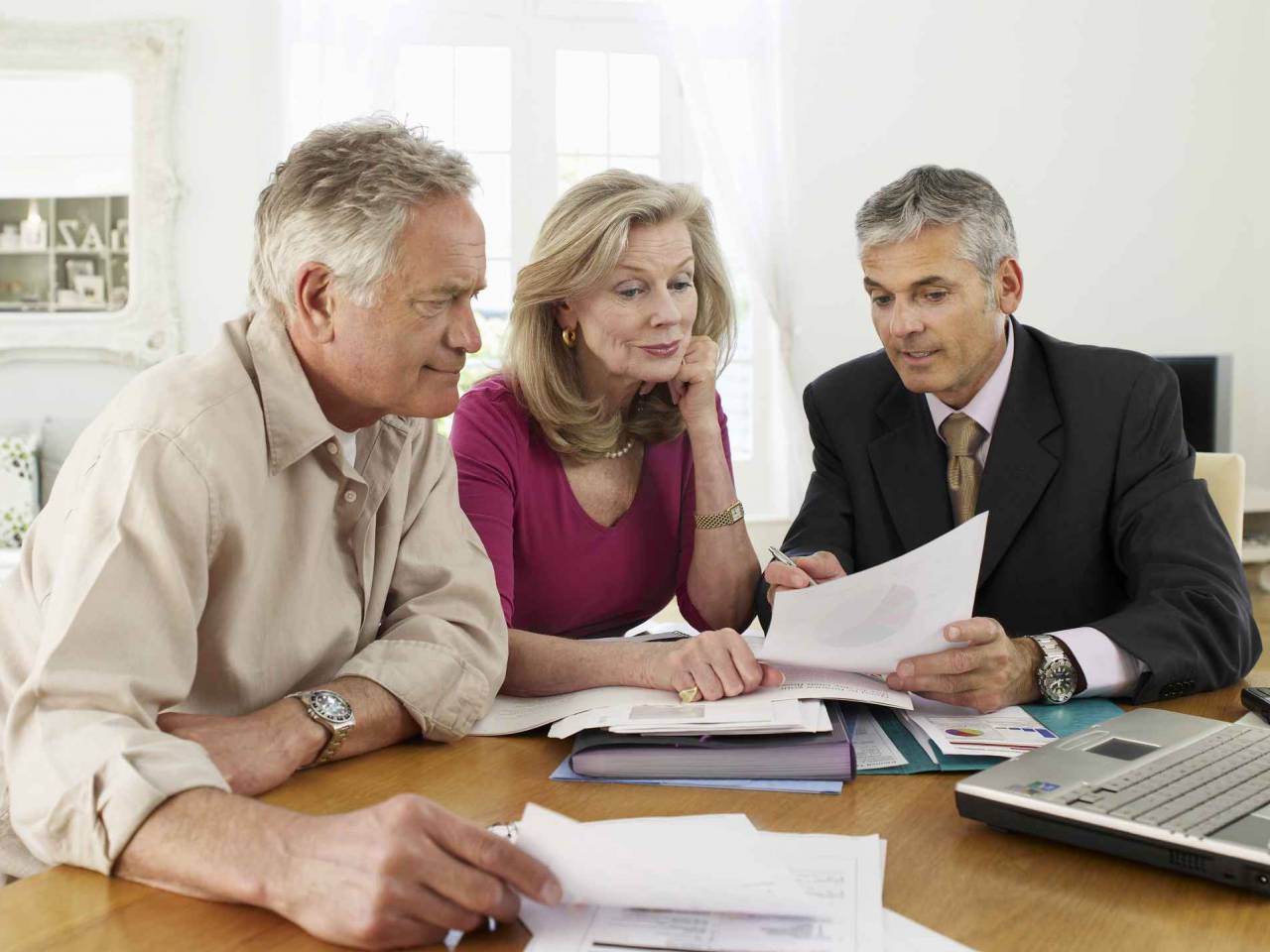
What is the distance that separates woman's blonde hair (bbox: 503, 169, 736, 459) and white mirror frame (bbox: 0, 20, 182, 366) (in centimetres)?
350

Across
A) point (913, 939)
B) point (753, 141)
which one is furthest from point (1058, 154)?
point (913, 939)

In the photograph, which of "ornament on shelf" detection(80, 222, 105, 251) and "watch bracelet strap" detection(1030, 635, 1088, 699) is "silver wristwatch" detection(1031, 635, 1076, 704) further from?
"ornament on shelf" detection(80, 222, 105, 251)

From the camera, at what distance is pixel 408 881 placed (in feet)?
2.53

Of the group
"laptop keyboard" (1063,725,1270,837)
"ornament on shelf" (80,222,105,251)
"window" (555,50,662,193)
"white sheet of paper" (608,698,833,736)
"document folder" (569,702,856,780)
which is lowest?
"document folder" (569,702,856,780)

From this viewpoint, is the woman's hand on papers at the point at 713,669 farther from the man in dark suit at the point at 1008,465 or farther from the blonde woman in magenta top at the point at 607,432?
the blonde woman in magenta top at the point at 607,432

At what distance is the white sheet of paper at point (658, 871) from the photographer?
29.5 inches

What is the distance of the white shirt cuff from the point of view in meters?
1.34

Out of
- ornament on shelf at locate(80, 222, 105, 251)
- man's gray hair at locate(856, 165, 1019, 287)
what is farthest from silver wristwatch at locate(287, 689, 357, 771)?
ornament on shelf at locate(80, 222, 105, 251)

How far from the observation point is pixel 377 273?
123 centimetres

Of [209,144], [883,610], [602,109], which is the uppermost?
[602,109]

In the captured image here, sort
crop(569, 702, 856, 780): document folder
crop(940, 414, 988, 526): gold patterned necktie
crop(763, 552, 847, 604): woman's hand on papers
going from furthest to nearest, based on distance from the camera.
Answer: crop(940, 414, 988, 526): gold patterned necktie < crop(763, 552, 847, 604): woman's hand on papers < crop(569, 702, 856, 780): document folder

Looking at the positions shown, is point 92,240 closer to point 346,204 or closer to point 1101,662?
point 346,204

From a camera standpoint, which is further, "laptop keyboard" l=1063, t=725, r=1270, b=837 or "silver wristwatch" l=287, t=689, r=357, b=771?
"silver wristwatch" l=287, t=689, r=357, b=771

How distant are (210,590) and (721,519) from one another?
0.98 meters
